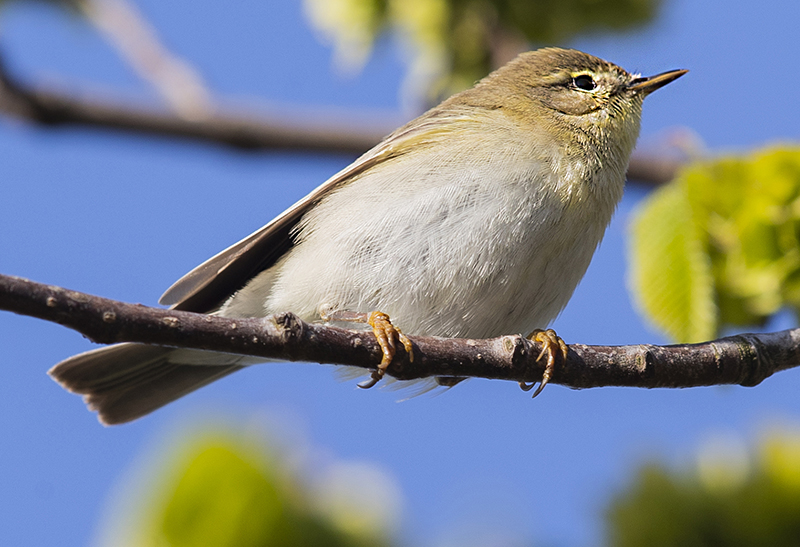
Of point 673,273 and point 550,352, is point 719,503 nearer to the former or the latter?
point 673,273

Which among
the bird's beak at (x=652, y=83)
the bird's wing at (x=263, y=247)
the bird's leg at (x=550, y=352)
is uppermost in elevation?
the bird's beak at (x=652, y=83)

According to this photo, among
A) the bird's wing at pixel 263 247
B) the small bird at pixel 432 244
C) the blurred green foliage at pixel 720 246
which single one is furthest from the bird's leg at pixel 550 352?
the bird's wing at pixel 263 247

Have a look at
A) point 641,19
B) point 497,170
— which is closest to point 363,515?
point 497,170

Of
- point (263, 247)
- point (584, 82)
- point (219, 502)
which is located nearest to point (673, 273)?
point (584, 82)

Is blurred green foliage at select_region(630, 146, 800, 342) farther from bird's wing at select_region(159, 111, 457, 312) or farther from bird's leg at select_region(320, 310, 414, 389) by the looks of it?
bird's wing at select_region(159, 111, 457, 312)

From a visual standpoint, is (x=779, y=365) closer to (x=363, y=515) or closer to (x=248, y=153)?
(x=363, y=515)

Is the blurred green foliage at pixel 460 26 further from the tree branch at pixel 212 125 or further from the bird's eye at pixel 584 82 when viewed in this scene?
the bird's eye at pixel 584 82
